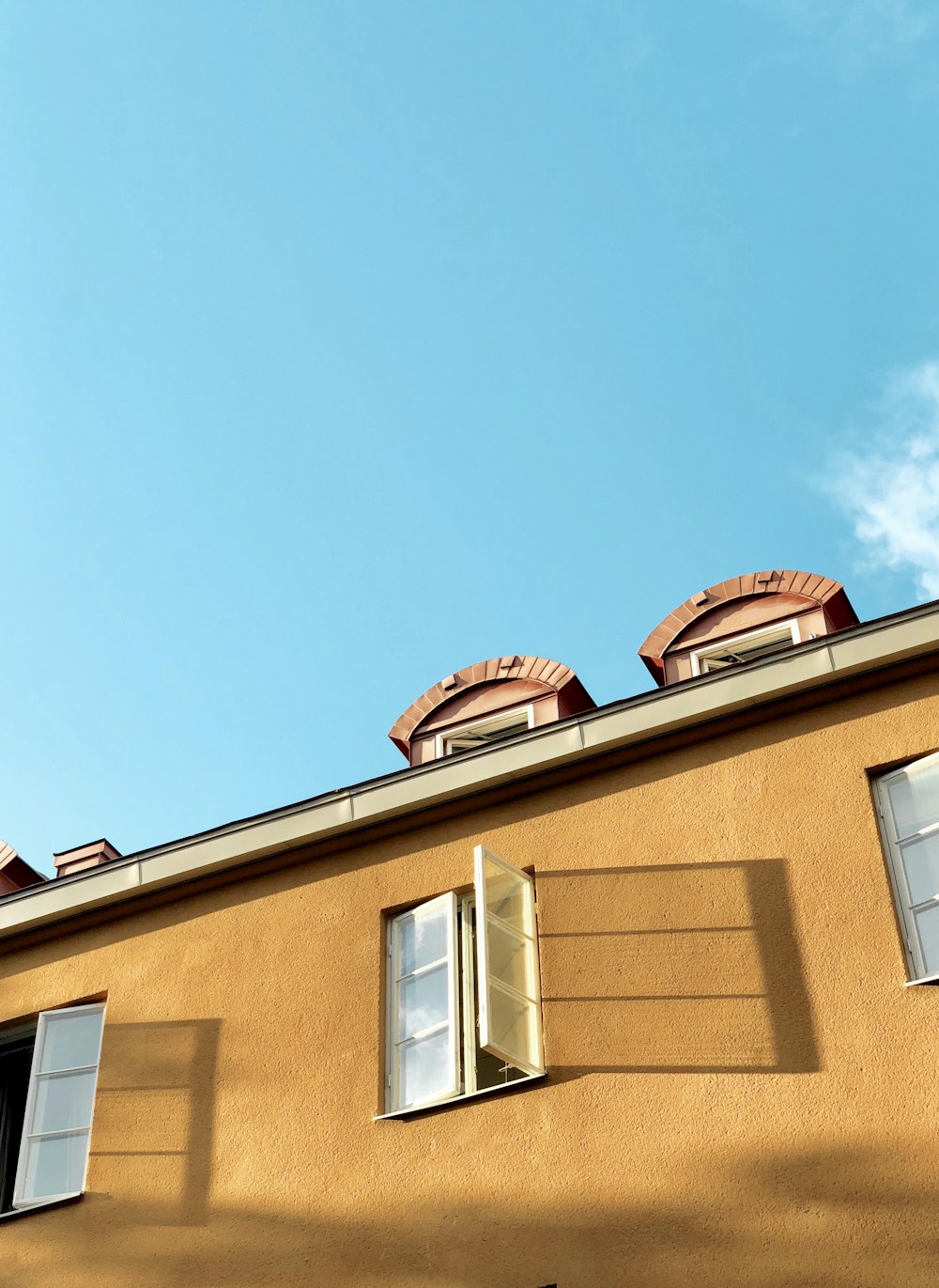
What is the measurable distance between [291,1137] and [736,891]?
11.0 ft

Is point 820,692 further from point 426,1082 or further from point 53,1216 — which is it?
point 53,1216

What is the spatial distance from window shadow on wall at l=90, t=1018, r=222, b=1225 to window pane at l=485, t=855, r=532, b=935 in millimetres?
2385

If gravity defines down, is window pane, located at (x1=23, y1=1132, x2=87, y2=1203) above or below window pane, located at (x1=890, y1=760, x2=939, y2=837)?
below

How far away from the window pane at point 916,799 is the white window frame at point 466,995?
2.45 meters

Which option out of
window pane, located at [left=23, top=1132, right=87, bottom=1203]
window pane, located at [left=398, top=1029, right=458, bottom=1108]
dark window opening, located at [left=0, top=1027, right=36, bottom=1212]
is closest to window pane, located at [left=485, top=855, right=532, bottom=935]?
window pane, located at [left=398, top=1029, right=458, bottom=1108]

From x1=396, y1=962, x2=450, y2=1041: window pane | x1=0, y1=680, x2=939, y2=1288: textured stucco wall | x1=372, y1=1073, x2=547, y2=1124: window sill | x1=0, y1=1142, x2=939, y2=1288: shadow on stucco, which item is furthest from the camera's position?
x1=396, y1=962, x2=450, y2=1041: window pane

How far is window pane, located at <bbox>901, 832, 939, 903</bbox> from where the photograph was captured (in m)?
10.2

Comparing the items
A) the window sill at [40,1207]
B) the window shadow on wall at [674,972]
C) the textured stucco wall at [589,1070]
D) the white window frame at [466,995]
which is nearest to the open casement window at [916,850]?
the textured stucco wall at [589,1070]

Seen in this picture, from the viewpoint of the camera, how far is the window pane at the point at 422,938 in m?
11.6

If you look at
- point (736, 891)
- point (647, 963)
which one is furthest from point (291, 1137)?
point (736, 891)

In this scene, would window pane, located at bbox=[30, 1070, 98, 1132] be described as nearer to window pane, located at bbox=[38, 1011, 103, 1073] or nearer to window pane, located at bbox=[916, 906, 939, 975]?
window pane, located at bbox=[38, 1011, 103, 1073]

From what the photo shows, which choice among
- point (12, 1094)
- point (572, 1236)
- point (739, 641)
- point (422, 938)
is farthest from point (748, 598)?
point (12, 1094)

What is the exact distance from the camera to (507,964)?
427 inches

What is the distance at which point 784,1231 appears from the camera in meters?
9.20
